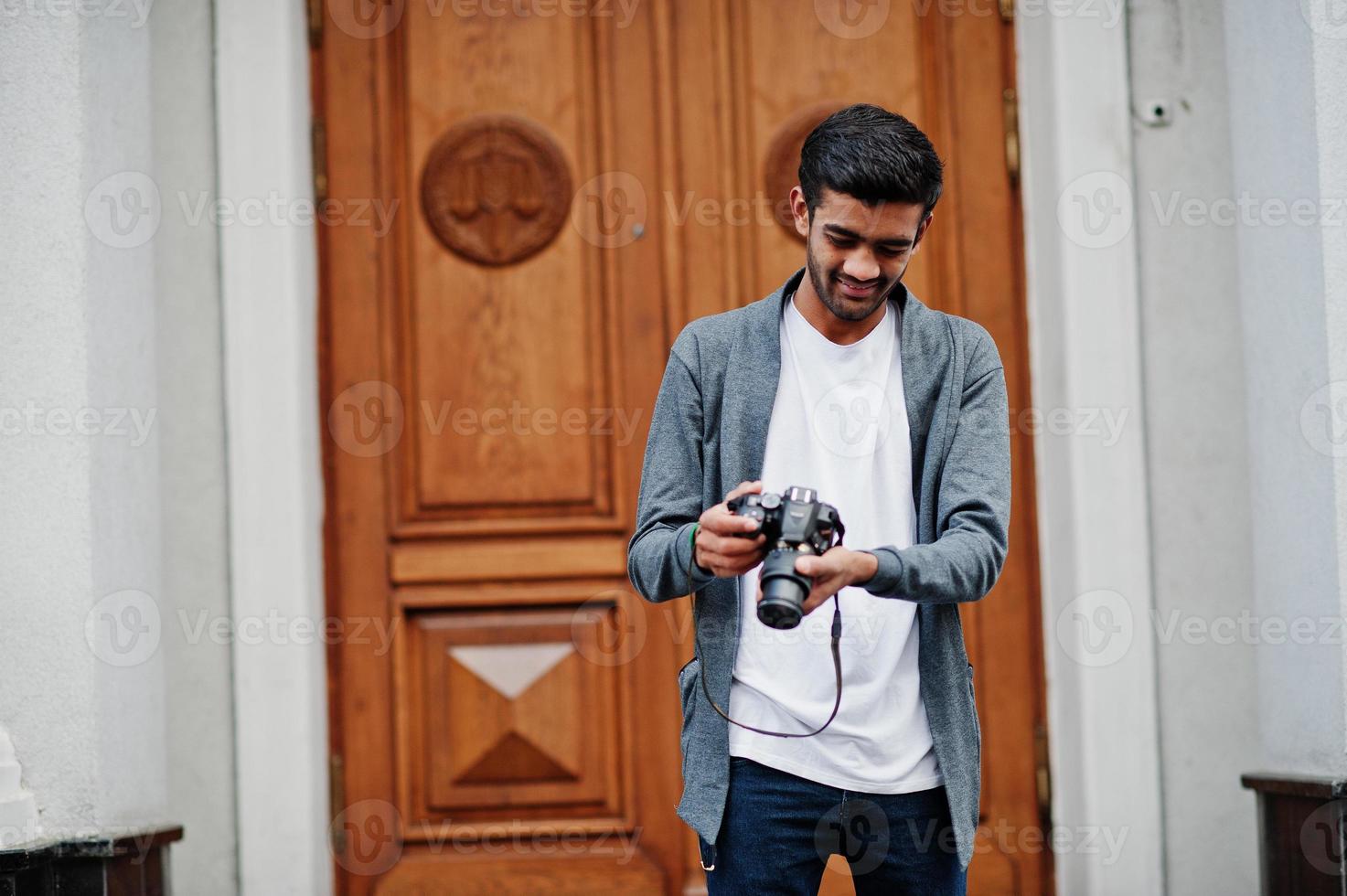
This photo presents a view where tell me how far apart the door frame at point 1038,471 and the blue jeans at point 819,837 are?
6.04ft

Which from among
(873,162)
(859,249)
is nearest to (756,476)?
(859,249)

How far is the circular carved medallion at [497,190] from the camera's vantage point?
12.5 ft

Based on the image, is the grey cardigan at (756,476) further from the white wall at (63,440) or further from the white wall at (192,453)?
the white wall at (192,453)

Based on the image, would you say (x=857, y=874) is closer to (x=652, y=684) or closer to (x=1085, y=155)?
(x=652, y=684)

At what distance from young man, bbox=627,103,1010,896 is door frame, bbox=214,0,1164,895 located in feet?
5.79

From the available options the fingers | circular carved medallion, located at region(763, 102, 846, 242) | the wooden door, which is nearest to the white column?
the wooden door

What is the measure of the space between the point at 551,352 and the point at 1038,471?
4.50ft

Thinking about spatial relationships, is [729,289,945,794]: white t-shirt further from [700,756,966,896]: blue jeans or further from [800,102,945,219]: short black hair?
[800,102,945,219]: short black hair

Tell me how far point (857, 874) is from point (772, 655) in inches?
12.7

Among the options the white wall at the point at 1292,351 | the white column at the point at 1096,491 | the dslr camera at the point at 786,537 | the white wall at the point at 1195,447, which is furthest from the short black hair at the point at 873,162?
the white wall at the point at 1195,447

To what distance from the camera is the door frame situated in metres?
3.60

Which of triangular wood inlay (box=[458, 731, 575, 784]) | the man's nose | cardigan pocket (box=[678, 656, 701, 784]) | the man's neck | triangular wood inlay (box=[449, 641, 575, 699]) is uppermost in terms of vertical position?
the man's nose

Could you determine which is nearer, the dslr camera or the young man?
the dslr camera

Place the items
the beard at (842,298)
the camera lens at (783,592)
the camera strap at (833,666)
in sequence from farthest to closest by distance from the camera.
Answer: the beard at (842,298) < the camera strap at (833,666) < the camera lens at (783,592)
